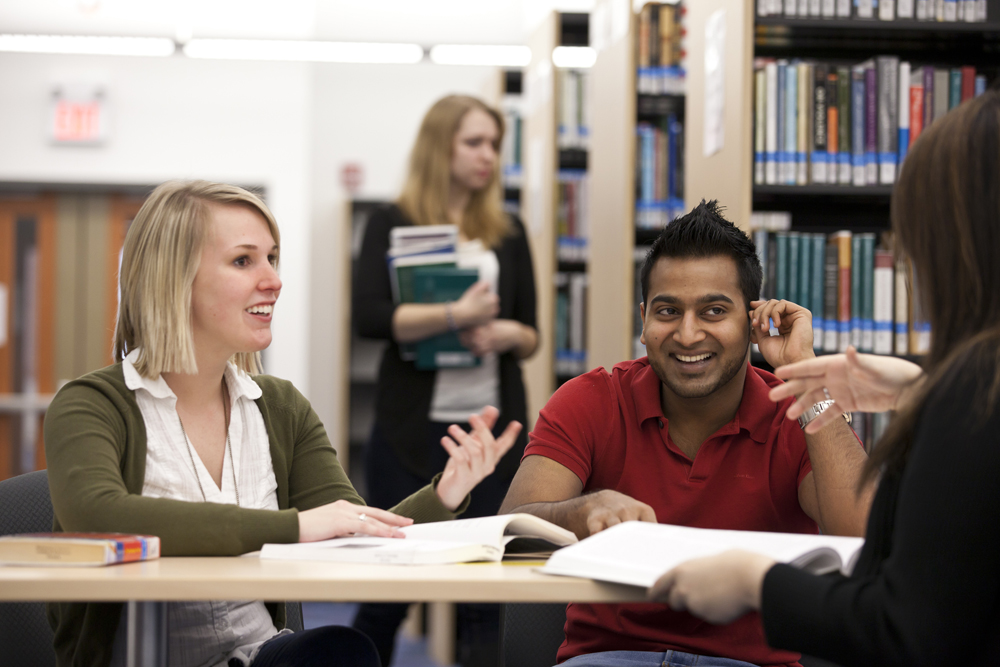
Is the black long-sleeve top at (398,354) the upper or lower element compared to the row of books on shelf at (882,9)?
lower

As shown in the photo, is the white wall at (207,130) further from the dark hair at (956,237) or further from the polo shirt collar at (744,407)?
the dark hair at (956,237)

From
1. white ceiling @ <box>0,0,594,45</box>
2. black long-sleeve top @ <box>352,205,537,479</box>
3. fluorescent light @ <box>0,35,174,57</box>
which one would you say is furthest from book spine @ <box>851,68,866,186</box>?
fluorescent light @ <box>0,35,174,57</box>

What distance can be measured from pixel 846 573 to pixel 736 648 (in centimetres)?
42

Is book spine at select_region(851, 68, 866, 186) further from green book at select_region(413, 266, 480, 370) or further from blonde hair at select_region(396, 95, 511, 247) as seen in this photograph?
green book at select_region(413, 266, 480, 370)

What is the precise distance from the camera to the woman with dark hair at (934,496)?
0.86 m

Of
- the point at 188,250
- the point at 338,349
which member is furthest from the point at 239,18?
the point at 188,250

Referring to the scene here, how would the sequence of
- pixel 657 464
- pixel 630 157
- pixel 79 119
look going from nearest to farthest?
pixel 657 464 → pixel 630 157 → pixel 79 119

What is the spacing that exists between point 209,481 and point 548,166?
8.80ft

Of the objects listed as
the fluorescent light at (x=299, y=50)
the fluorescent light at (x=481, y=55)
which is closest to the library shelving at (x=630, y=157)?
the fluorescent light at (x=481, y=55)

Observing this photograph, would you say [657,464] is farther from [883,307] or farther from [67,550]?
[883,307]

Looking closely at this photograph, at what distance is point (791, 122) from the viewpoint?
2.56 metres

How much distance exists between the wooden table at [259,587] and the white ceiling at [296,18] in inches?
194

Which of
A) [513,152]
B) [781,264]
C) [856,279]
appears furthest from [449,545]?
[513,152]

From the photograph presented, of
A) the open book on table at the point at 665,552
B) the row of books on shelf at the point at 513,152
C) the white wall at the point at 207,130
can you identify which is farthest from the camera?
the white wall at the point at 207,130
